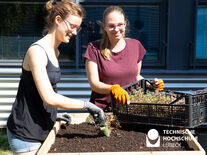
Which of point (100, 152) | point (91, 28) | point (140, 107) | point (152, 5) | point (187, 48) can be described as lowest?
point (100, 152)

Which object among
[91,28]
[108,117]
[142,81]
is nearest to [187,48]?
Answer: [91,28]

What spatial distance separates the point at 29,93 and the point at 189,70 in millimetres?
3373

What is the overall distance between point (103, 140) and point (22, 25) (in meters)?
3.38

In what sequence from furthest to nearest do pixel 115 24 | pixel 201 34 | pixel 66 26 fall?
pixel 201 34
pixel 115 24
pixel 66 26

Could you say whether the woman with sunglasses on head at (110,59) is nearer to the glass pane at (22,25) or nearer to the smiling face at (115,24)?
the smiling face at (115,24)

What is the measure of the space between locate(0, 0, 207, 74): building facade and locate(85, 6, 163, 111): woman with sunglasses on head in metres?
2.18

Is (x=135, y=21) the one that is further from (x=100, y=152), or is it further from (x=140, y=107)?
(x=100, y=152)

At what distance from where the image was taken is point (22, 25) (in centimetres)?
484

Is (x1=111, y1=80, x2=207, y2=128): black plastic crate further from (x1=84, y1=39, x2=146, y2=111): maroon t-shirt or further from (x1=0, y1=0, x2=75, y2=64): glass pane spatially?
(x1=0, y1=0, x2=75, y2=64): glass pane

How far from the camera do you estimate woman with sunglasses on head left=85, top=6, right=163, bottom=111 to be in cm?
241

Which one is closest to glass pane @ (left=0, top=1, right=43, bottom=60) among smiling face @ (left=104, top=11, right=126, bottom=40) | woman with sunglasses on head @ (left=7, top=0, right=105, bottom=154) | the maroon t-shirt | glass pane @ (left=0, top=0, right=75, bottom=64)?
glass pane @ (left=0, top=0, right=75, bottom=64)

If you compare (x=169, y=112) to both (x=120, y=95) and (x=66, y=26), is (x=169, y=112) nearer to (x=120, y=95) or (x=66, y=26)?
(x=120, y=95)

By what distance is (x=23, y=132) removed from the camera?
197 cm

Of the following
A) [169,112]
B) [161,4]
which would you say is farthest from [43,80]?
[161,4]
